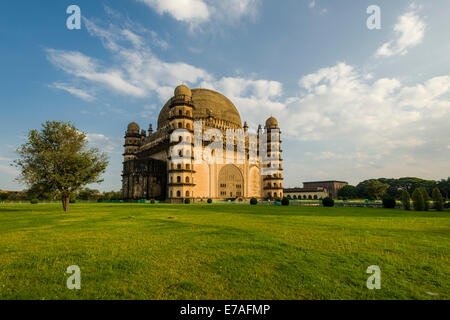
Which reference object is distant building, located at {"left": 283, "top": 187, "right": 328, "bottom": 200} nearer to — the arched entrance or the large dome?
the arched entrance

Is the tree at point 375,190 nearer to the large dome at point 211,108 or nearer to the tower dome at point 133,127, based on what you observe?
the large dome at point 211,108

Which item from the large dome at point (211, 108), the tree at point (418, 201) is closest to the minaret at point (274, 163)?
the large dome at point (211, 108)

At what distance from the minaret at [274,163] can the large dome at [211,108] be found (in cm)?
1004

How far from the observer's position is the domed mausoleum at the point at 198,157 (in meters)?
49.3

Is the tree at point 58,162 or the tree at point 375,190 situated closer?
the tree at point 58,162

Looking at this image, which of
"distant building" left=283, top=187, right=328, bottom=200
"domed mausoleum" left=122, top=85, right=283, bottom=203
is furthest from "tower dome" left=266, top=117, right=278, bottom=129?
"distant building" left=283, top=187, right=328, bottom=200

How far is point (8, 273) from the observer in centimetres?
524

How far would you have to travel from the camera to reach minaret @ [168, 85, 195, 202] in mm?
47656

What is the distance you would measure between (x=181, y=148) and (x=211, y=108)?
16893 millimetres

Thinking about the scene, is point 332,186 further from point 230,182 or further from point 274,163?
point 230,182

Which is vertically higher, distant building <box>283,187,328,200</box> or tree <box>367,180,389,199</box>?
tree <box>367,180,389,199</box>
